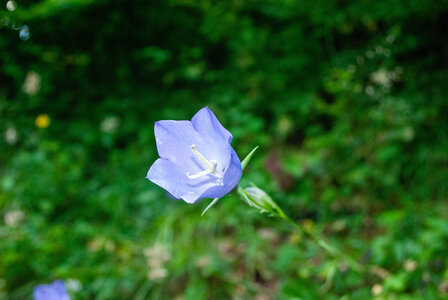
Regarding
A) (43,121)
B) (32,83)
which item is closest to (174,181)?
(43,121)

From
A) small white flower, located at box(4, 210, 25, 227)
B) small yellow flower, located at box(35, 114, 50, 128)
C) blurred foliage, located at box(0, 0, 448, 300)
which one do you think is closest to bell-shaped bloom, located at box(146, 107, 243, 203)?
blurred foliage, located at box(0, 0, 448, 300)

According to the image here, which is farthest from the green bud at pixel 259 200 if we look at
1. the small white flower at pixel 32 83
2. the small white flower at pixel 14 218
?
the small white flower at pixel 32 83

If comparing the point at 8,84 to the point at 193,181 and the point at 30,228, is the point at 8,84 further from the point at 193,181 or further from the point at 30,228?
the point at 193,181

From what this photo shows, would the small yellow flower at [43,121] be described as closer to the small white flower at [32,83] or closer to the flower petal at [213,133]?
the small white flower at [32,83]

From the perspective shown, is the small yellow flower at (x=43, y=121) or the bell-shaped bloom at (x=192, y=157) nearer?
the bell-shaped bloom at (x=192, y=157)

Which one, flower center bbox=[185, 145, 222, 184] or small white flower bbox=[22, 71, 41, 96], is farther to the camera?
small white flower bbox=[22, 71, 41, 96]

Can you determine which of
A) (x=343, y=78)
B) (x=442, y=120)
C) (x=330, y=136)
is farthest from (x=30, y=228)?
(x=442, y=120)

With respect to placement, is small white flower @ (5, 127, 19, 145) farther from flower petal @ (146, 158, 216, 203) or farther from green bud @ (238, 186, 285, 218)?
green bud @ (238, 186, 285, 218)
